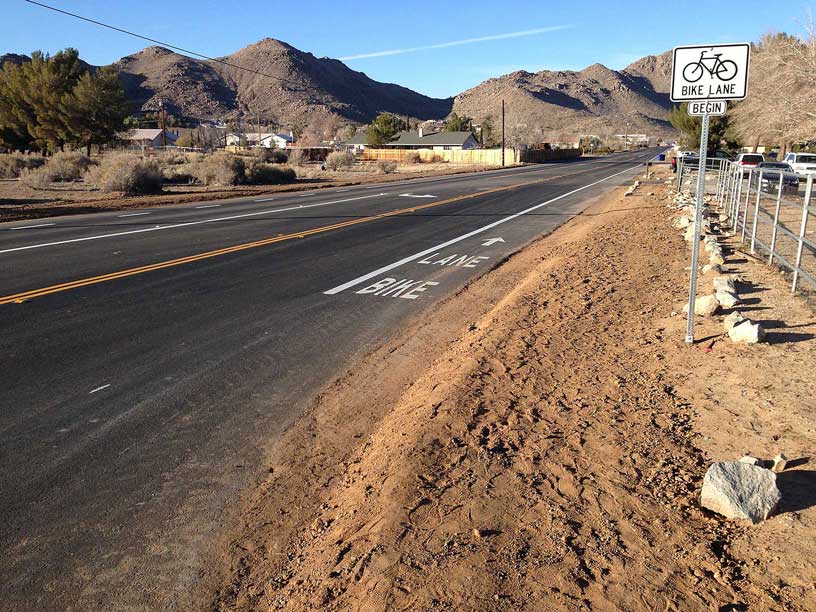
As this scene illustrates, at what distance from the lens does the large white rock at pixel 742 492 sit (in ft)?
11.9

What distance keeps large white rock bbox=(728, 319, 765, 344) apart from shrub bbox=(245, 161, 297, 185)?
37.0 m

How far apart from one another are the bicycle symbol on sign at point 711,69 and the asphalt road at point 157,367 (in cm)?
428

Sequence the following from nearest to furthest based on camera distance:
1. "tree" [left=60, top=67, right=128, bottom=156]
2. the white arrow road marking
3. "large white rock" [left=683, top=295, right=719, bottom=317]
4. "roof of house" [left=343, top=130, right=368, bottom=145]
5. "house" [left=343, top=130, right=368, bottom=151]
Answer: "large white rock" [left=683, top=295, right=719, bottom=317] < the white arrow road marking < "tree" [left=60, top=67, right=128, bottom=156] < "house" [left=343, top=130, right=368, bottom=151] < "roof of house" [left=343, top=130, right=368, bottom=145]

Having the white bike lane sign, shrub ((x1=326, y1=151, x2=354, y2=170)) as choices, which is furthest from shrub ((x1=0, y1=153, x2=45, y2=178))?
the white bike lane sign

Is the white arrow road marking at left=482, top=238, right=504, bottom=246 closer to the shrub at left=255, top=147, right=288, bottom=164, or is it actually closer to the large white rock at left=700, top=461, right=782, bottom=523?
the large white rock at left=700, top=461, right=782, bottom=523

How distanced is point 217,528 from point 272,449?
40.2 inches

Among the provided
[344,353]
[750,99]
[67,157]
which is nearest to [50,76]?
[67,157]

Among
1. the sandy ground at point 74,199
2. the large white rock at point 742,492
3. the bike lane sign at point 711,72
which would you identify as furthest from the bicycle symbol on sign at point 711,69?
the sandy ground at point 74,199

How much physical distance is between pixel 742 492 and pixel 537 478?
1196 mm

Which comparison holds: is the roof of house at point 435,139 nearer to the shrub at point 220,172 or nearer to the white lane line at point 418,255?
the shrub at point 220,172

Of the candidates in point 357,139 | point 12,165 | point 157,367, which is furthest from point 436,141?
point 157,367

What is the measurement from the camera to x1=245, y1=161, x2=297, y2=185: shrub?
40578 millimetres

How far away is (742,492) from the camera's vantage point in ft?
12.1

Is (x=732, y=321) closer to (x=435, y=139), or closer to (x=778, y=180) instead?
(x=778, y=180)
